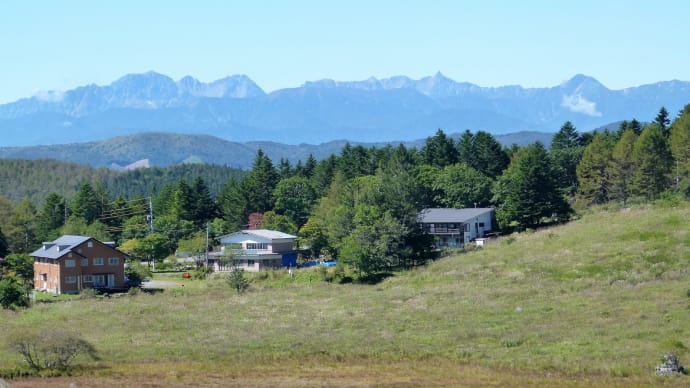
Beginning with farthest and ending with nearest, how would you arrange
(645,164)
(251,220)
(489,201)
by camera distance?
(251,220) → (489,201) → (645,164)

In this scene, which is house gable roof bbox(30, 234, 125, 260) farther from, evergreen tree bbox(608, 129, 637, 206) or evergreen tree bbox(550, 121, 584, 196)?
evergreen tree bbox(550, 121, 584, 196)

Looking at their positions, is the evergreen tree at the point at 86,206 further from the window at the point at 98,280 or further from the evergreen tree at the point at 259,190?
the window at the point at 98,280

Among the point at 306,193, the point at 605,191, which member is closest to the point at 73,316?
the point at 306,193

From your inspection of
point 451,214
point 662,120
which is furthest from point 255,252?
point 662,120

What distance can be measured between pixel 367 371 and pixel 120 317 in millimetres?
22363

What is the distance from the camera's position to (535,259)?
62188mm

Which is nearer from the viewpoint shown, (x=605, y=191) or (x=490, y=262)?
(x=490, y=262)

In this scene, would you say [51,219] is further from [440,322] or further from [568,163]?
[440,322]

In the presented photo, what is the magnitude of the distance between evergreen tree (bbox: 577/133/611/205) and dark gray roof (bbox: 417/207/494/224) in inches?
507

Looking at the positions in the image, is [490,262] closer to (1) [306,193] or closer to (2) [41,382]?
(2) [41,382]

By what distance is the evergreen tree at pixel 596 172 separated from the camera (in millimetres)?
93562

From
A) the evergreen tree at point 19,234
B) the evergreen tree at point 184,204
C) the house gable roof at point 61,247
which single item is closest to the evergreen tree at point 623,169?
the evergreen tree at point 184,204

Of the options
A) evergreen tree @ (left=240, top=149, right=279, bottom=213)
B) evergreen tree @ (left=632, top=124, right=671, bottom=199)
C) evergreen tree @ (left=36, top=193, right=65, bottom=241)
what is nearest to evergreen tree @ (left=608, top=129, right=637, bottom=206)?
evergreen tree @ (left=632, top=124, right=671, bottom=199)

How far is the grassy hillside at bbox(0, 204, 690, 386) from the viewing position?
1358 inches
